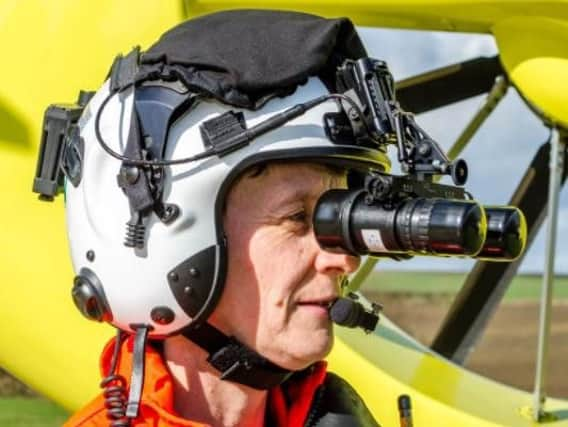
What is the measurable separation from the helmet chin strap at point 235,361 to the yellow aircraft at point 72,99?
1.26m

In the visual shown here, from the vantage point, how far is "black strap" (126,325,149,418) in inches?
74.8

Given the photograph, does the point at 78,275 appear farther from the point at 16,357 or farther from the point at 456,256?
the point at 16,357

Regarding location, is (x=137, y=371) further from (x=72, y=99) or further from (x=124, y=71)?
(x=72, y=99)

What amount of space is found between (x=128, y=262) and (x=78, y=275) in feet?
0.35

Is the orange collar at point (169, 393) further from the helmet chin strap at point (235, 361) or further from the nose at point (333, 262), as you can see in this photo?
the nose at point (333, 262)

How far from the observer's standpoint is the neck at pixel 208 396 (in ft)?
6.54

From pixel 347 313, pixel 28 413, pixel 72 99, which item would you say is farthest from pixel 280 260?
pixel 28 413

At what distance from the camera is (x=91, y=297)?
6.63 ft

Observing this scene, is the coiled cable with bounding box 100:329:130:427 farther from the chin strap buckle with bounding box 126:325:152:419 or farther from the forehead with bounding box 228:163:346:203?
the forehead with bounding box 228:163:346:203

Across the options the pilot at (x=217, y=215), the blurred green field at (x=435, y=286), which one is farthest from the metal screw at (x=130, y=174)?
the blurred green field at (x=435, y=286)

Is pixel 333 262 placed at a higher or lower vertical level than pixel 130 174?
lower

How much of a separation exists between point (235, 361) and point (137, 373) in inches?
5.1

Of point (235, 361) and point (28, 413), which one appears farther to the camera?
point (28, 413)

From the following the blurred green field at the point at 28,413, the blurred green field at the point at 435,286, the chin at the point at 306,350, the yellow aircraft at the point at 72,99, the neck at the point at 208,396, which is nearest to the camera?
the chin at the point at 306,350
